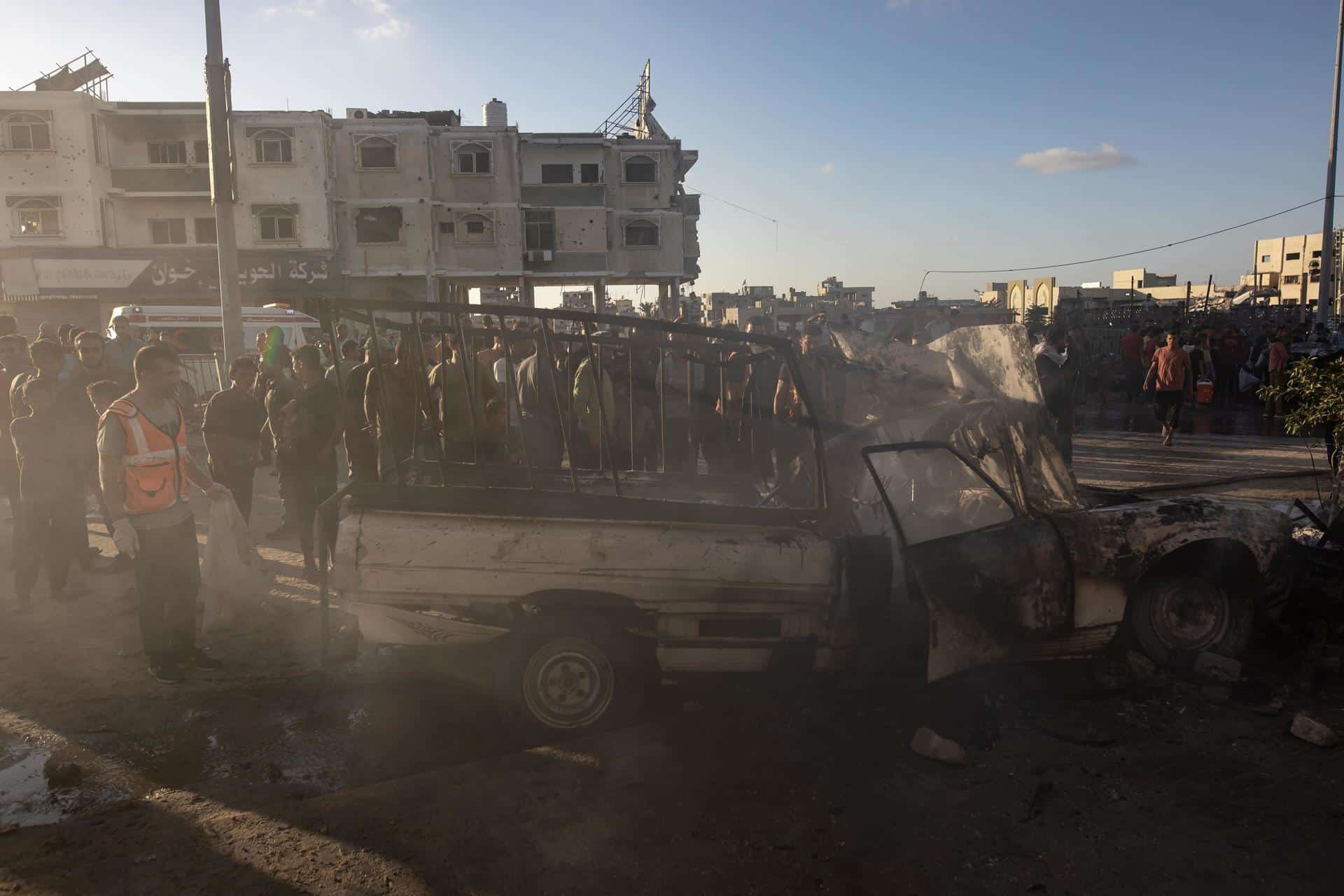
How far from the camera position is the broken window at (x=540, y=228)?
39188 millimetres

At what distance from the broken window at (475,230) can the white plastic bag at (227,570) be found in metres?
34.1

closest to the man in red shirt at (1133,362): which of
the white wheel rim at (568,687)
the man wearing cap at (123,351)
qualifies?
the white wheel rim at (568,687)

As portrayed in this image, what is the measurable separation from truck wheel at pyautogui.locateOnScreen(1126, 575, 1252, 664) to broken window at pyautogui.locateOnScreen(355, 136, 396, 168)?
37553 millimetres

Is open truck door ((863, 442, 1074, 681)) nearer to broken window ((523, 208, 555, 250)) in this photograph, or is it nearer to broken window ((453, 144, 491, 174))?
broken window ((453, 144, 491, 174))

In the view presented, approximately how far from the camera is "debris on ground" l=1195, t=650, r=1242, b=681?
186 inches

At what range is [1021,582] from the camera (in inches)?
175

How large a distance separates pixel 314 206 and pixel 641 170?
14360 mm

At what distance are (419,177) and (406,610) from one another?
3634 cm

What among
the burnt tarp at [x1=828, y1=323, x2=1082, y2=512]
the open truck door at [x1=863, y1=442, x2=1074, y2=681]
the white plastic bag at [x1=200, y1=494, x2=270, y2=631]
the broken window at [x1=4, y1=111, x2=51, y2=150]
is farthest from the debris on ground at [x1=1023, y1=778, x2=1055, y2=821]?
the broken window at [x1=4, y1=111, x2=51, y2=150]

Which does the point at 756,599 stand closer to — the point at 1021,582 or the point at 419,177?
the point at 1021,582

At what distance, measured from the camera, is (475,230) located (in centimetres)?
3822

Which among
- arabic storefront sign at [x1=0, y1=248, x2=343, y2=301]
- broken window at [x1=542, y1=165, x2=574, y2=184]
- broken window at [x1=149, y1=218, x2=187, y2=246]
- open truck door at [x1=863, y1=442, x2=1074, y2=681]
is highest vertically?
broken window at [x1=542, y1=165, x2=574, y2=184]

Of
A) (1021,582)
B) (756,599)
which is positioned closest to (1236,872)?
(1021,582)

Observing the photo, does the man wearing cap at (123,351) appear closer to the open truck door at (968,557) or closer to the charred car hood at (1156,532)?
the open truck door at (968,557)
